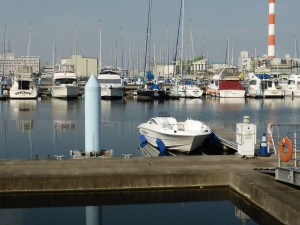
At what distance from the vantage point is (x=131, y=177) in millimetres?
14219

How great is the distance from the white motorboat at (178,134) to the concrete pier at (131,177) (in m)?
6.22

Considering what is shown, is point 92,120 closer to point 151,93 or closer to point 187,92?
point 151,93

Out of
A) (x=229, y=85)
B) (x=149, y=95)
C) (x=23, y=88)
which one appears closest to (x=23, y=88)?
(x=23, y=88)

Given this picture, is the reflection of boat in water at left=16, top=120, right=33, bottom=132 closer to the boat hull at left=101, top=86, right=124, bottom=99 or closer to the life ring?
the life ring

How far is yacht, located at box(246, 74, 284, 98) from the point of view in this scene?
265 feet

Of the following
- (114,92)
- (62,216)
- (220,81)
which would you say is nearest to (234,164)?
(62,216)

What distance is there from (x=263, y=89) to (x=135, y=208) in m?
71.3

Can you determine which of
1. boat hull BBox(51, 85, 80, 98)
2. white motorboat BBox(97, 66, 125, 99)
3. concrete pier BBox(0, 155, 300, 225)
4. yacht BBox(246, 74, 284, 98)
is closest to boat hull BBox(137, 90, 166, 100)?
white motorboat BBox(97, 66, 125, 99)

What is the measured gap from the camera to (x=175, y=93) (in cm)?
7788

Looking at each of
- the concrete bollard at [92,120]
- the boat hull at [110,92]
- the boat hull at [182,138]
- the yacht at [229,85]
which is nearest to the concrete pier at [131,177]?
the concrete bollard at [92,120]

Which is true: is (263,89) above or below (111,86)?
below

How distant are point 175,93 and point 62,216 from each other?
214 ft

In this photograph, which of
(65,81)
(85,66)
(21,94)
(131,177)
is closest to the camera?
(131,177)

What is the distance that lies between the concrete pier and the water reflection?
0.20m
